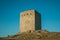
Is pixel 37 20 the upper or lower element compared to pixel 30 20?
upper

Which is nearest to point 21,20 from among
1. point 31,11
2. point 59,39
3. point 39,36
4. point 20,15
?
point 20,15

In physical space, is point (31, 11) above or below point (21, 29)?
above

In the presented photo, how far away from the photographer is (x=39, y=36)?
43.2 m

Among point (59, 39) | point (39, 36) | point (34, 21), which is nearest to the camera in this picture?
point (59, 39)

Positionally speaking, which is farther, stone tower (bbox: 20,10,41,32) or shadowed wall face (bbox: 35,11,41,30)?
shadowed wall face (bbox: 35,11,41,30)

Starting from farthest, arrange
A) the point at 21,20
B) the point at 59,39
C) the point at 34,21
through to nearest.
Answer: the point at 21,20, the point at 34,21, the point at 59,39

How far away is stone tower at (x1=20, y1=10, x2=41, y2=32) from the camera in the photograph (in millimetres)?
63684

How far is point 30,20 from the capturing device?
64.4m

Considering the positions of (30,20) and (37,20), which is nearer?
(30,20)

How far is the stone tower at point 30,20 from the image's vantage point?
63.7 m

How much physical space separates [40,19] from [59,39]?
3221 cm

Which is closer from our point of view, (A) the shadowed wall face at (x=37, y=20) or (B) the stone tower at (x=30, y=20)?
(B) the stone tower at (x=30, y=20)

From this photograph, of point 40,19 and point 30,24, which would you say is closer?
point 30,24

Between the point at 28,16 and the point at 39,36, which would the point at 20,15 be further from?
the point at 39,36
